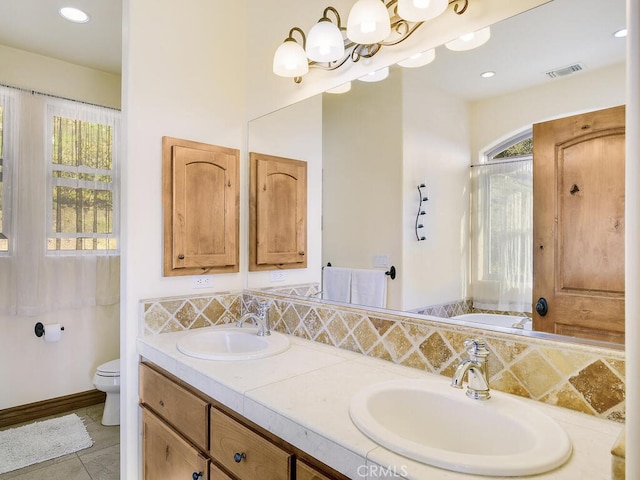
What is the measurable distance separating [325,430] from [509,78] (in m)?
1.16

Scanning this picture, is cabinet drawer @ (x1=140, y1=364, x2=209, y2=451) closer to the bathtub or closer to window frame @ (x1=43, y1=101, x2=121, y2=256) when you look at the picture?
the bathtub

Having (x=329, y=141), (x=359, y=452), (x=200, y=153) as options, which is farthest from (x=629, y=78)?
(x=200, y=153)

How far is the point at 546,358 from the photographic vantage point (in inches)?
41.8

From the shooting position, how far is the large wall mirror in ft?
3.55

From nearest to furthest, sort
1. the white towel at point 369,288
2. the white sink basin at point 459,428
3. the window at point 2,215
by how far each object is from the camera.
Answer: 1. the white sink basin at point 459,428
2. the white towel at point 369,288
3. the window at point 2,215

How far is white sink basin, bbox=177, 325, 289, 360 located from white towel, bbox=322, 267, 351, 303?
0.92ft

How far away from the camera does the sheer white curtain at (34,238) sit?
2.70 m

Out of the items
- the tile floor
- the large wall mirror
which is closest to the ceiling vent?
the large wall mirror

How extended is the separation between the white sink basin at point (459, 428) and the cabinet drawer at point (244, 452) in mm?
252

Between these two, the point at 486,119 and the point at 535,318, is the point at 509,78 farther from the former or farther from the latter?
the point at 535,318

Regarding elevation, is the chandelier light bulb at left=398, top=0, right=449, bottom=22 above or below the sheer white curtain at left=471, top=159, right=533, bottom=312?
above

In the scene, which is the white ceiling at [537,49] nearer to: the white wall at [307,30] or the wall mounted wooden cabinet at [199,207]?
the white wall at [307,30]

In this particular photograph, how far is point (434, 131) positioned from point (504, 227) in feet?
1.44

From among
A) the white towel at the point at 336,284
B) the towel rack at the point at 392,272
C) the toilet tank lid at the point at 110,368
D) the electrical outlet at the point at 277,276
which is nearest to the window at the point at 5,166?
the toilet tank lid at the point at 110,368
